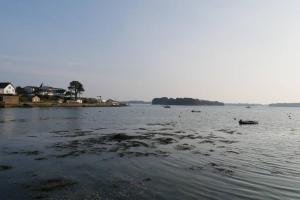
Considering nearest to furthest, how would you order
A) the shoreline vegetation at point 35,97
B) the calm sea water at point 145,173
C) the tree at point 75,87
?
1. the calm sea water at point 145,173
2. the shoreline vegetation at point 35,97
3. the tree at point 75,87

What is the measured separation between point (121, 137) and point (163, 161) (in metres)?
15.7

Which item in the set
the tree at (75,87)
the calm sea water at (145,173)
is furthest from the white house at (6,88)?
the calm sea water at (145,173)

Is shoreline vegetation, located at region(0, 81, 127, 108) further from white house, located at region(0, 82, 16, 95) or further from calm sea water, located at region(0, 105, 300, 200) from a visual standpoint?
calm sea water, located at region(0, 105, 300, 200)

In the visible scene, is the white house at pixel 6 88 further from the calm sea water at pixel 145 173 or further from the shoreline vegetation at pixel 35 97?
the calm sea water at pixel 145 173

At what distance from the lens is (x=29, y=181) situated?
54.6 ft

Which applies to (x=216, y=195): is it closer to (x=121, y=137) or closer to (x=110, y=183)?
(x=110, y=183)

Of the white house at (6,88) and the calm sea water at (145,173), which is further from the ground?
the white house at (6,88)

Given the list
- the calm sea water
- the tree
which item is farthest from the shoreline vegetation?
the calm sea water

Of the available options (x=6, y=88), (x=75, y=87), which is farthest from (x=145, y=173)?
(x=75, y=87)

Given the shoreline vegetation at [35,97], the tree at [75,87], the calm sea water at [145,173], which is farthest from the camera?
the tree at [75,87]

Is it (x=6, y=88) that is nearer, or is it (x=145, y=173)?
(x=145, y=173)

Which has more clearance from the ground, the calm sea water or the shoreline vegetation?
the shoreline vegetation

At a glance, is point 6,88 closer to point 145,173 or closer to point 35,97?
point 35,97

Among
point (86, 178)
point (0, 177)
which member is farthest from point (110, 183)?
point (0, 177)
